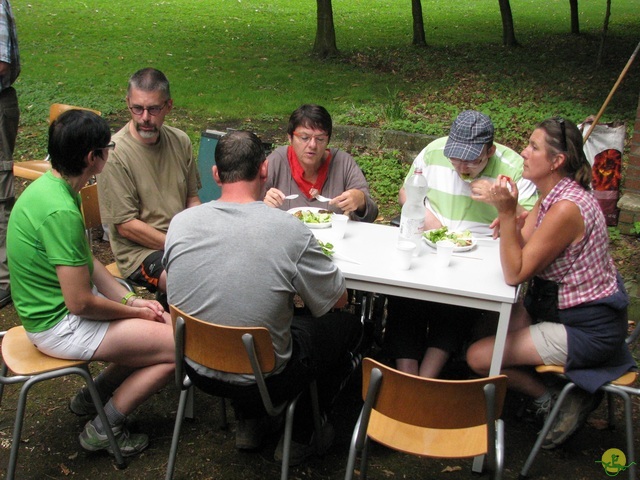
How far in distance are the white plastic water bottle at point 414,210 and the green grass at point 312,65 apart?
3.29 meters

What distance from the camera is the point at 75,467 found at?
9.64 feet

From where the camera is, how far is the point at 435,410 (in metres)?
2.12

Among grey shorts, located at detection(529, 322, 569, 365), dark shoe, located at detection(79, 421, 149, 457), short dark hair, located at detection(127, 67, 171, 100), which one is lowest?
dark shoe, located at detection(79, 421, 149, 457)

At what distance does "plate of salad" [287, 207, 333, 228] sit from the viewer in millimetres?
3318

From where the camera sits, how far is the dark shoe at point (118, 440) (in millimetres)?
2951

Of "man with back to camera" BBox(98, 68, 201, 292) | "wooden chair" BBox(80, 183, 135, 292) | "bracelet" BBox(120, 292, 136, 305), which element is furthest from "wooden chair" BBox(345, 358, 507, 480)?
"wooden chair" BBox(80, 183, 135, 292)

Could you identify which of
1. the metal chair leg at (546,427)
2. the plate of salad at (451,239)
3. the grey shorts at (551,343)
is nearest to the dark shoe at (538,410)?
the metal chair leg at (546,427)

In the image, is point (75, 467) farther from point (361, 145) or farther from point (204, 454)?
point (361, 145)

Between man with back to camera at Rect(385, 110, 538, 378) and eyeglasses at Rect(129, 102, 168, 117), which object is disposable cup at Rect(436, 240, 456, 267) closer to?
man with back to camera at Rect(385, 110, 538, 378)

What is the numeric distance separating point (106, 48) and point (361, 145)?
7104mm

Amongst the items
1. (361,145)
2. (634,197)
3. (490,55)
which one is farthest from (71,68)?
(634,197)

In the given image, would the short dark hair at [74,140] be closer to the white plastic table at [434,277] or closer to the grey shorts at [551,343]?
the white plastic table at [434,277]

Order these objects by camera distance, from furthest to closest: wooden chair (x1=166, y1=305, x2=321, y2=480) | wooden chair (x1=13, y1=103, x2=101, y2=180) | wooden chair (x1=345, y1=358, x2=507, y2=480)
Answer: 1. wooden chair (x1=13, y1=103, x2=101, y2=180)
2. wooden chair (x1=166, y1=305, x2=321, y2=480)
3. wooden chair (x1=345, y1=358, x2=507, y2=480)

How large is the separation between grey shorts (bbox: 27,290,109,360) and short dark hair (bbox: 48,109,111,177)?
2.01 ft
